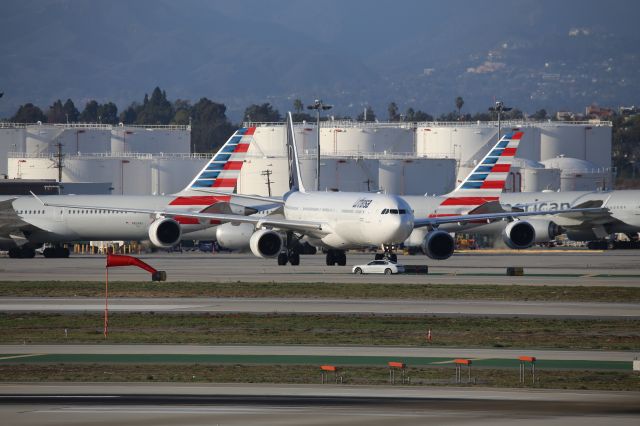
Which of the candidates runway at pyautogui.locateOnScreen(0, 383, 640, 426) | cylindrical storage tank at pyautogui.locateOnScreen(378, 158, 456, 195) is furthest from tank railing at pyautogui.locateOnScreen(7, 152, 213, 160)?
runway at pyautogui.locateOnScreen(0, 383, 640, 426)

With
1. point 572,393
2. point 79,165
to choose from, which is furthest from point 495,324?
point 79,165

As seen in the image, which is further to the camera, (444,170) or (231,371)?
(444,170)

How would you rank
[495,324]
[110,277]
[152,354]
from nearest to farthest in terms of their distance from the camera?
[152,354], [495,324], [110,277]

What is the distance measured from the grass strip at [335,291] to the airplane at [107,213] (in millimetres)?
27201

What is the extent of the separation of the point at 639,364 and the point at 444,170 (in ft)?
346

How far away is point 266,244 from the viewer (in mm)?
62312

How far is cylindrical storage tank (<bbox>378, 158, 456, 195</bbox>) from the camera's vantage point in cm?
13100

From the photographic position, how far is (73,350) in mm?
31156

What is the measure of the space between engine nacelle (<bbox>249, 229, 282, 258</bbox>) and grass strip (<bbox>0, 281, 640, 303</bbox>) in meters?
11.1

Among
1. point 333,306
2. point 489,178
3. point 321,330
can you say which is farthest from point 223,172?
point 321,330

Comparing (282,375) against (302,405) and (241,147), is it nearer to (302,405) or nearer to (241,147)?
(302,405)

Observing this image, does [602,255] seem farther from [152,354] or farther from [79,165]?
[79,165]

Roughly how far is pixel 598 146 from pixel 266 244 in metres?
98.2

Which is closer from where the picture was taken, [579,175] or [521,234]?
[521,234]
